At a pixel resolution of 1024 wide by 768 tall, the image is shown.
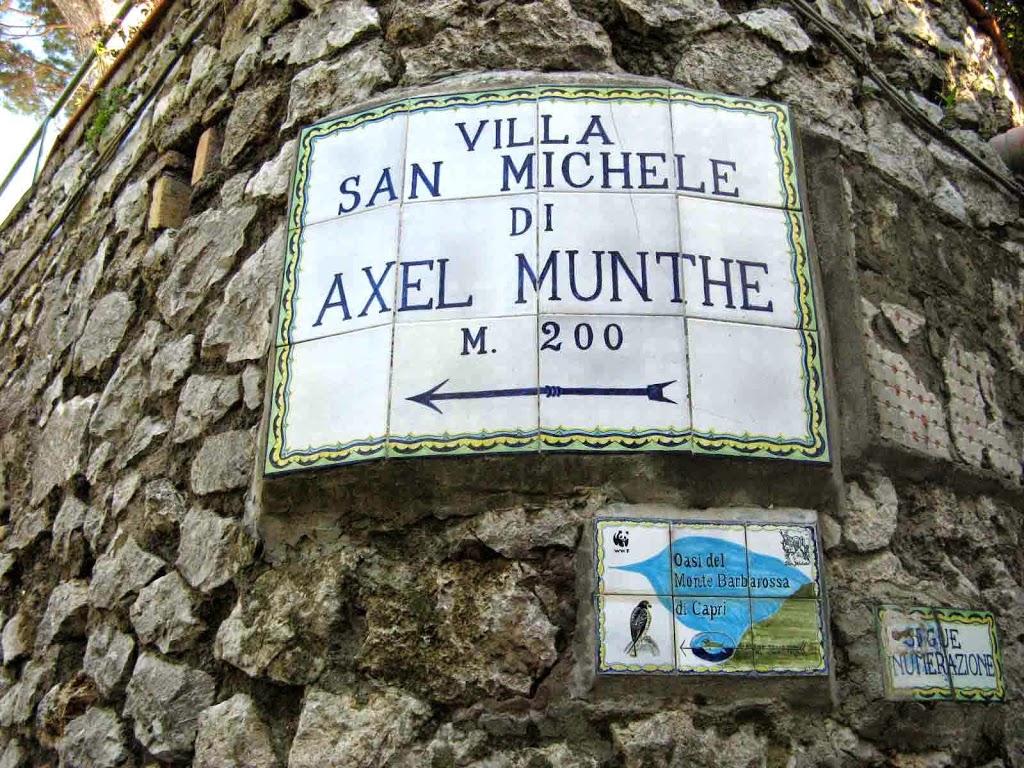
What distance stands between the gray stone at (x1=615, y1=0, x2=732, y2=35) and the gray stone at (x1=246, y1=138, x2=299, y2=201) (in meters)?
0.98

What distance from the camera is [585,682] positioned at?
6.90 ft

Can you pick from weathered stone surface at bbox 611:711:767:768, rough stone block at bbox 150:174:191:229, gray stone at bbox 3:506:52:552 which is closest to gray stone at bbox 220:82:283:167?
rough stone block at bbox 150:174:191:229

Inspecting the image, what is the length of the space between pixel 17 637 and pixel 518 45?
219cm

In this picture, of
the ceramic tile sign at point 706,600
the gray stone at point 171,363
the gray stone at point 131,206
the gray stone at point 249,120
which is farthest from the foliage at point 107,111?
the ceramic tile sign at point 706,600

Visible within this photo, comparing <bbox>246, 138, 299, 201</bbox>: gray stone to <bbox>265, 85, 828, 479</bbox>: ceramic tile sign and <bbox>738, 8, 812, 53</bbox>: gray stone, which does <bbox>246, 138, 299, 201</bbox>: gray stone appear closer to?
<bbox>265, 85, 828, 479</bbox>: ceramic tile sign

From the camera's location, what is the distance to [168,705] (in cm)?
238

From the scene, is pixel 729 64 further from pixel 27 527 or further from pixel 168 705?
pixel 27 527

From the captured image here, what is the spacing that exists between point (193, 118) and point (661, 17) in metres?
1.58

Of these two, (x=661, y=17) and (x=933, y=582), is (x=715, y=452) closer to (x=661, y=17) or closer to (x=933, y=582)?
(x=933, y=582)

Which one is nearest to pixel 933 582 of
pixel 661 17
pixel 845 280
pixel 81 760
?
pixel 845 280

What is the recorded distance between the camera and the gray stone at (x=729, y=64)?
9.57 ft

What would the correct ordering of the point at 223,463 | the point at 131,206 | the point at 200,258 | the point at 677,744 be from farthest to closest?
the point at 131,206
the point at 200,258
the point at 223,463
the point at 677,744

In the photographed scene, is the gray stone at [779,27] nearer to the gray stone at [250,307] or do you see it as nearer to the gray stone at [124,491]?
the gray stone at [250,307]

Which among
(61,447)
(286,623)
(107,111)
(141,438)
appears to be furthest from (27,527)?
(107,111)
